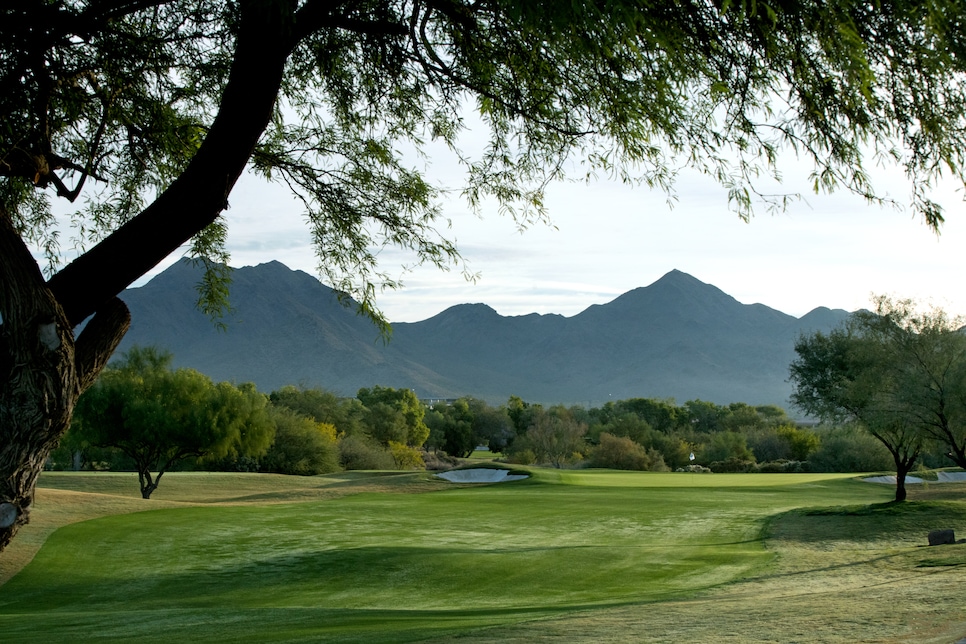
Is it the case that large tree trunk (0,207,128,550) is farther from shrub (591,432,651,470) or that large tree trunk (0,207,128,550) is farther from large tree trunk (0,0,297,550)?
shrub (591,432,651,470)

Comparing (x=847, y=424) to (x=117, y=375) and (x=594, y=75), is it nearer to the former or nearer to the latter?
(x=594, y=75)

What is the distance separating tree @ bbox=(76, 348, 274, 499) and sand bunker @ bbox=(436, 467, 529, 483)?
10.5 m

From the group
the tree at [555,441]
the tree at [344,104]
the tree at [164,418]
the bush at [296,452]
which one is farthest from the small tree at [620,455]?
the tree at [344,104]

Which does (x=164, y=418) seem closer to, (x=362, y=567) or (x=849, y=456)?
(x=362, y=567)

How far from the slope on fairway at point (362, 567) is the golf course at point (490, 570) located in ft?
0.21

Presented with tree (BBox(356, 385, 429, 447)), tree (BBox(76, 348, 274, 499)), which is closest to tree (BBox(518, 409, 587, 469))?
tree (BBox(356, 385, 429, 447))

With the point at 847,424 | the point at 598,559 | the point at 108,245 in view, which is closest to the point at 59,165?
the point at 108,245

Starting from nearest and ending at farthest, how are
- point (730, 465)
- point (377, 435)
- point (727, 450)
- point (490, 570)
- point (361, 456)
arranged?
point (490, 570) → point (730, 465) → point (361, 456) → point (727, 450) → point (377, 435)

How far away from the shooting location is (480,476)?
1768 inches

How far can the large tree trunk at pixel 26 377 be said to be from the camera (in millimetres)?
5141

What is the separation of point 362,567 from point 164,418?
2601 centimetres

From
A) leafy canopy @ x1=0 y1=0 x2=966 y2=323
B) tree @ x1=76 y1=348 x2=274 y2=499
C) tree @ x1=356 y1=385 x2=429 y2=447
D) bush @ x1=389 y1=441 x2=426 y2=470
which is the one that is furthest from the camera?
tree @ x1=356 y1=385 x2=429 y2=447

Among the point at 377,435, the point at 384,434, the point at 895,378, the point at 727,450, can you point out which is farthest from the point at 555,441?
the point at 895,378

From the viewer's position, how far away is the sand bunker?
43875mm
